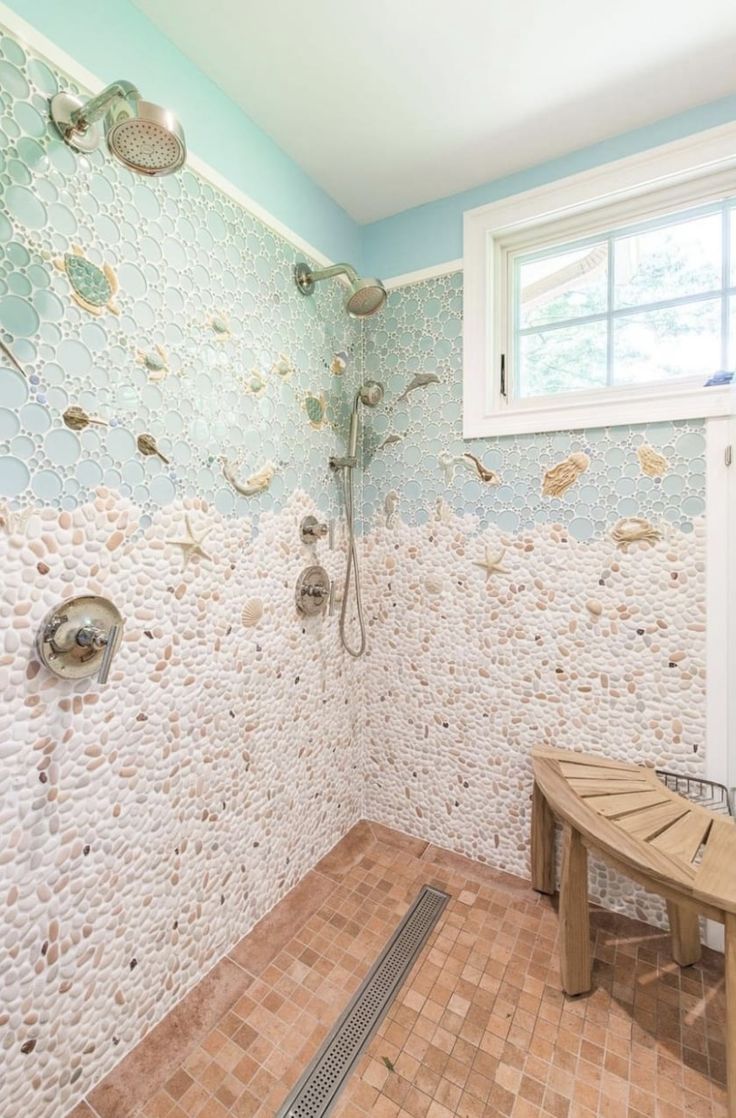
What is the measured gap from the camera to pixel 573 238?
1.59m

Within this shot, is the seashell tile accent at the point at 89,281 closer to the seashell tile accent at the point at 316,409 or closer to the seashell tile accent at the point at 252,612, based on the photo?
the seashell tile accent at the point at 316,409

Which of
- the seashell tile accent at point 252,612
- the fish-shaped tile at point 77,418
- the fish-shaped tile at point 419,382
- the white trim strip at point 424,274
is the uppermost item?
the white trim strip at point 424,274

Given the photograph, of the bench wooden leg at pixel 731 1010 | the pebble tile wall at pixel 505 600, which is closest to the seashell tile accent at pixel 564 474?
the pebble tile wall at pixel 505 600

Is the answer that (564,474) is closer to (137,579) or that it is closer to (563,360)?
(563,360)

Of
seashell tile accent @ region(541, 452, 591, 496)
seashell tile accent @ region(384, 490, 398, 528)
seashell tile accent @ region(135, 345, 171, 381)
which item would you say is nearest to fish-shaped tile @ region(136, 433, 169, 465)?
→ seashell tile accent @ region(135, 345, 171, 381)

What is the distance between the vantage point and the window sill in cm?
133

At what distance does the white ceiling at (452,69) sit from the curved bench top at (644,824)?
6.33ft

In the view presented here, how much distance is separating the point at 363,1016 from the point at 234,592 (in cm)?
113

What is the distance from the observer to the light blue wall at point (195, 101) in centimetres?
96

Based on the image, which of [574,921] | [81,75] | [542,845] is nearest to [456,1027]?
[574,921]

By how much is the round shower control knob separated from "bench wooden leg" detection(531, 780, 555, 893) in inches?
37.1

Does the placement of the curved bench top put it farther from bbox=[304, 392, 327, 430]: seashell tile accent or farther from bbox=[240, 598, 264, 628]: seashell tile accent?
bbox=[304, 392, 327, 430]: seashell tile accent

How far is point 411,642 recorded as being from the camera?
1832mm

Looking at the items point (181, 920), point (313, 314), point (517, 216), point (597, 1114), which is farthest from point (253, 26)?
point (597, 1114)
